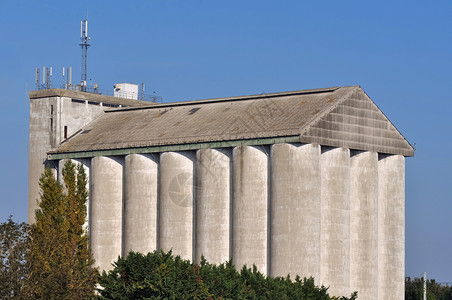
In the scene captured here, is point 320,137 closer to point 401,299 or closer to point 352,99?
point 352,99

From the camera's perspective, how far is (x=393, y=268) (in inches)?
4154

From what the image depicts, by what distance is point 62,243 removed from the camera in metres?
98.0

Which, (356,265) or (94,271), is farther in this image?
(356,265)

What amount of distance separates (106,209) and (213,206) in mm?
13435

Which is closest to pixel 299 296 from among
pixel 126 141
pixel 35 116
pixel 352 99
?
pixel 352 99

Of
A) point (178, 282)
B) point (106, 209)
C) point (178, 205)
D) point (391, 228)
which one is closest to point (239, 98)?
point (178, 205)

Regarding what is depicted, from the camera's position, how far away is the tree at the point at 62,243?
271 ft

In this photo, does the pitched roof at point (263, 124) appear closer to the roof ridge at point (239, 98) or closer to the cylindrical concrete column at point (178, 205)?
the roof ridge at point (239, 98)

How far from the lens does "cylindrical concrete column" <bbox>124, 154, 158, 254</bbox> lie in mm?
105188

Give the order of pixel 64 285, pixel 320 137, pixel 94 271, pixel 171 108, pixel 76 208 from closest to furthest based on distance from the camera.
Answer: pixel 64 285
pixel 94 271
pixel 320 137
pixel 76 208
pixel 171 108

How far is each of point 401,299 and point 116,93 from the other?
39.9 metres

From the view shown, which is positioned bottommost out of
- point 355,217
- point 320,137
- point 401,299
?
point 401,299

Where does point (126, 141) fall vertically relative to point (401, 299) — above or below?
above

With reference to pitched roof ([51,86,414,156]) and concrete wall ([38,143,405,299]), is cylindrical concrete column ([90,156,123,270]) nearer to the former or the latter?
concrete wall ([38,143,405,299])
